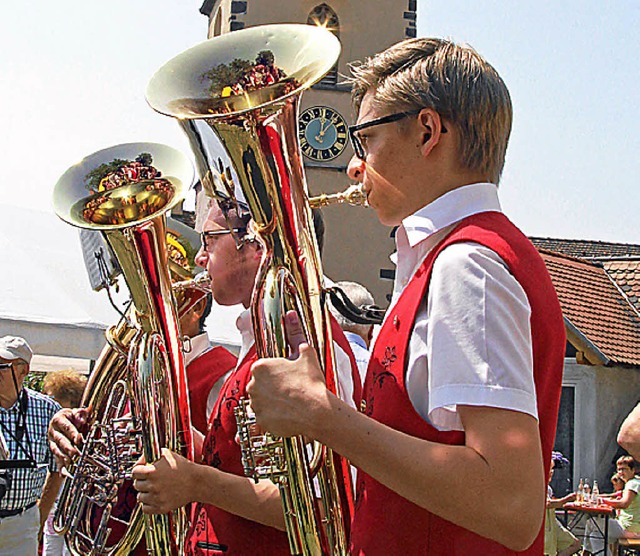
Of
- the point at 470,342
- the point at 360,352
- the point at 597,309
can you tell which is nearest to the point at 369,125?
the point at 470,342

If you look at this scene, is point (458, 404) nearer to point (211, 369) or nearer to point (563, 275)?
point (211, 369)

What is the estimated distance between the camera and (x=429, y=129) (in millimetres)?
1815

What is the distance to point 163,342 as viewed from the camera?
296cm

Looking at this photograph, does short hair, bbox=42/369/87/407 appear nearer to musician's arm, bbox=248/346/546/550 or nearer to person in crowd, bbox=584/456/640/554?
musician's arm, bbox=248/346/546/550

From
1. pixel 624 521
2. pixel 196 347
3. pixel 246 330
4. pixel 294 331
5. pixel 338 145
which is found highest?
pixel 294 331

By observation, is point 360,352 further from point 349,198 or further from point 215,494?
point 349,198

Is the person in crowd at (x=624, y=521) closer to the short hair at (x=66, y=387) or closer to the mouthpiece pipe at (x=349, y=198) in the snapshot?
the short hair at (x=66, y=387)

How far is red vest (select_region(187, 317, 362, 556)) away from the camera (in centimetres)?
248

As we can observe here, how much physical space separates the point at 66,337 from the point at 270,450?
490cm

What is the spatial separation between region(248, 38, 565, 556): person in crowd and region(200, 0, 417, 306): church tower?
624 inches

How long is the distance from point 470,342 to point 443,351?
47 mm

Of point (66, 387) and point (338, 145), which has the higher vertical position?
point (66, 387)

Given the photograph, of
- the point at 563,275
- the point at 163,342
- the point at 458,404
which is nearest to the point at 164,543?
the point at 163,342

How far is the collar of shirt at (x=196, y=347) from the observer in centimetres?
354
